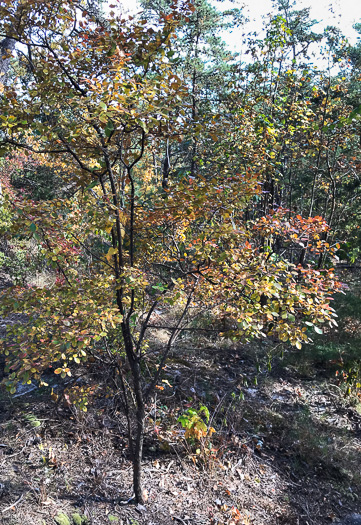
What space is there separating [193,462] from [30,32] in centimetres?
371

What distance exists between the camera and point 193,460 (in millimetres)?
3424

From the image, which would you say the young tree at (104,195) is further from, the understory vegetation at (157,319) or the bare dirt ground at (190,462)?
the bare dirt ground at (190,462)

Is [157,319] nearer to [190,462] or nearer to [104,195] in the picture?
[190,462]

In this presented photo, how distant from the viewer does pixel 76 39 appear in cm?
234

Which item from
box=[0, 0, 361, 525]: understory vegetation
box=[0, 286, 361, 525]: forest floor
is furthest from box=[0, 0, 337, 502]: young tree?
box=[0, 286, 361, 525]: forest floor

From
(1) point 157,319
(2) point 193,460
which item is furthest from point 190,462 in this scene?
(1) point 157,319

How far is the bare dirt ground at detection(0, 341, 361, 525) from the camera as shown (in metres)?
2.83

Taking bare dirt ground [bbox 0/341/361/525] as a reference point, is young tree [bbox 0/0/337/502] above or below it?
above

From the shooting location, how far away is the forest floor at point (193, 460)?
284cm

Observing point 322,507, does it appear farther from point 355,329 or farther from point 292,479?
point 355,329

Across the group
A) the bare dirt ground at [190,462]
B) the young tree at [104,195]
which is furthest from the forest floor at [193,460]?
the young tree at [104,195]

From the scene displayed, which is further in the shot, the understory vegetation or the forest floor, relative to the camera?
the forest floor

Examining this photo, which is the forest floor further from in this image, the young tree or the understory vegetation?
the young tree

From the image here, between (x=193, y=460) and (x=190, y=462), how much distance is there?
0.08m
